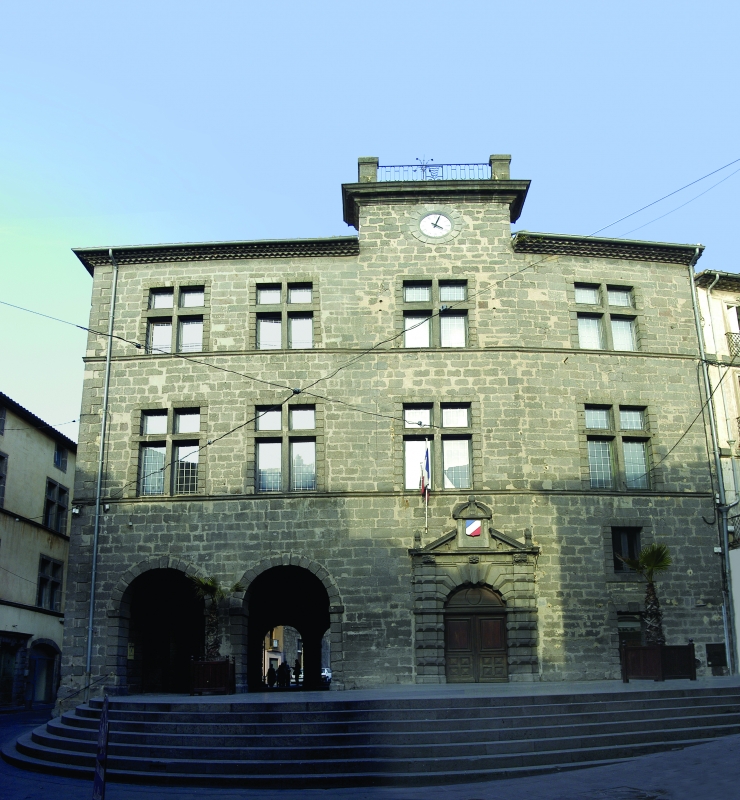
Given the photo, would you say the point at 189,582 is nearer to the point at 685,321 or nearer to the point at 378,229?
the point at 378,229

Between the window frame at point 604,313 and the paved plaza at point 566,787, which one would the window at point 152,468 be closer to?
the paved plaza at point 566,787

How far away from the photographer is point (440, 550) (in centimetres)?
2309

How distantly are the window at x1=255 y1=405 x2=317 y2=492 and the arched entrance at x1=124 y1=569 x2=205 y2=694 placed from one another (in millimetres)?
3900

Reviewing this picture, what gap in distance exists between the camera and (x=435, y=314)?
82.7 feet

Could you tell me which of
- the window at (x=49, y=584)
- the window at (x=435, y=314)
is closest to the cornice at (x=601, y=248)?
the window at (x=435, y=314)

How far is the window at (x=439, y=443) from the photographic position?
23.9 m

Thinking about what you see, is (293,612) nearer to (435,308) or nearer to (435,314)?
(435,314)

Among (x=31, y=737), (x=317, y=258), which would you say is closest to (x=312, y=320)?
(x=317, y=258)

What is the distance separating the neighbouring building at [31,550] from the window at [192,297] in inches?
415

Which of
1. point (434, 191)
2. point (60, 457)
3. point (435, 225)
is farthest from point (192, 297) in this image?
point (60, 457)

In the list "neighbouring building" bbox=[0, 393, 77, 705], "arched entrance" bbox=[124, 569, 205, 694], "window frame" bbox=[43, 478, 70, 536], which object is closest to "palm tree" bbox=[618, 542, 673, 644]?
"arched entrance" bbox=[124, 569, 205, 694]

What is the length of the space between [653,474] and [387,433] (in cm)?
751

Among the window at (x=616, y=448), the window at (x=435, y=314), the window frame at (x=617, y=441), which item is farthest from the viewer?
the window at (x=435, y=314)

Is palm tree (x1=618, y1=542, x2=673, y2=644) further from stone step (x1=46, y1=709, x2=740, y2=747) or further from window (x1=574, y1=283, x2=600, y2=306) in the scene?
window (x1=574, y1=283, x2=600, y2=306)
